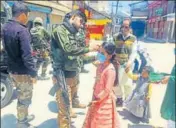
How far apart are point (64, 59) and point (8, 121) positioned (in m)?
1.80

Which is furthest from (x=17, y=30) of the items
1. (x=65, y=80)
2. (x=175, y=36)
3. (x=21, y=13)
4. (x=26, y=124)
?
(x=175, y=36)

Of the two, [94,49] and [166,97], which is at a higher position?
[94,49]

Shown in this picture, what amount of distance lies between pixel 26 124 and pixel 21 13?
175 centimetres

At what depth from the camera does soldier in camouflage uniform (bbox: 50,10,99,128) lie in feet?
10.2

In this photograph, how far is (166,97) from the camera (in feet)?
10.7

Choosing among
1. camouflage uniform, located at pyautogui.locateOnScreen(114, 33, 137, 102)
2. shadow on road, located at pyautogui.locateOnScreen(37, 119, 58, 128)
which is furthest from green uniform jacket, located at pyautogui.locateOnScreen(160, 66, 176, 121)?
shadow on road, located at pyautogui.locateOnScreen(37, 119, 58, 128)

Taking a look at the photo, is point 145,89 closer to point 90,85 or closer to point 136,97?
point 136,97

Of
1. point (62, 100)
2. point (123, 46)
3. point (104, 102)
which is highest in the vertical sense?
point (123, 46)

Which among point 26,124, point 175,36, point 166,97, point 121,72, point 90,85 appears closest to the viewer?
point 166,97

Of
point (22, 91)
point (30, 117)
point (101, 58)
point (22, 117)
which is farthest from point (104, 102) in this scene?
point (30, 117)

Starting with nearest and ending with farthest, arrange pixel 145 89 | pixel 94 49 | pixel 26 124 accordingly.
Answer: pixel 94 49
pixel 26 124
pixel 145 89

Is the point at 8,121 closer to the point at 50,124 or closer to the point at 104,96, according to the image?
the point at 50,124

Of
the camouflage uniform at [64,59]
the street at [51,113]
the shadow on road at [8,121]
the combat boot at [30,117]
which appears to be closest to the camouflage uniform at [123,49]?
the street at [51,113]

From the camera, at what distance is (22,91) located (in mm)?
3613
